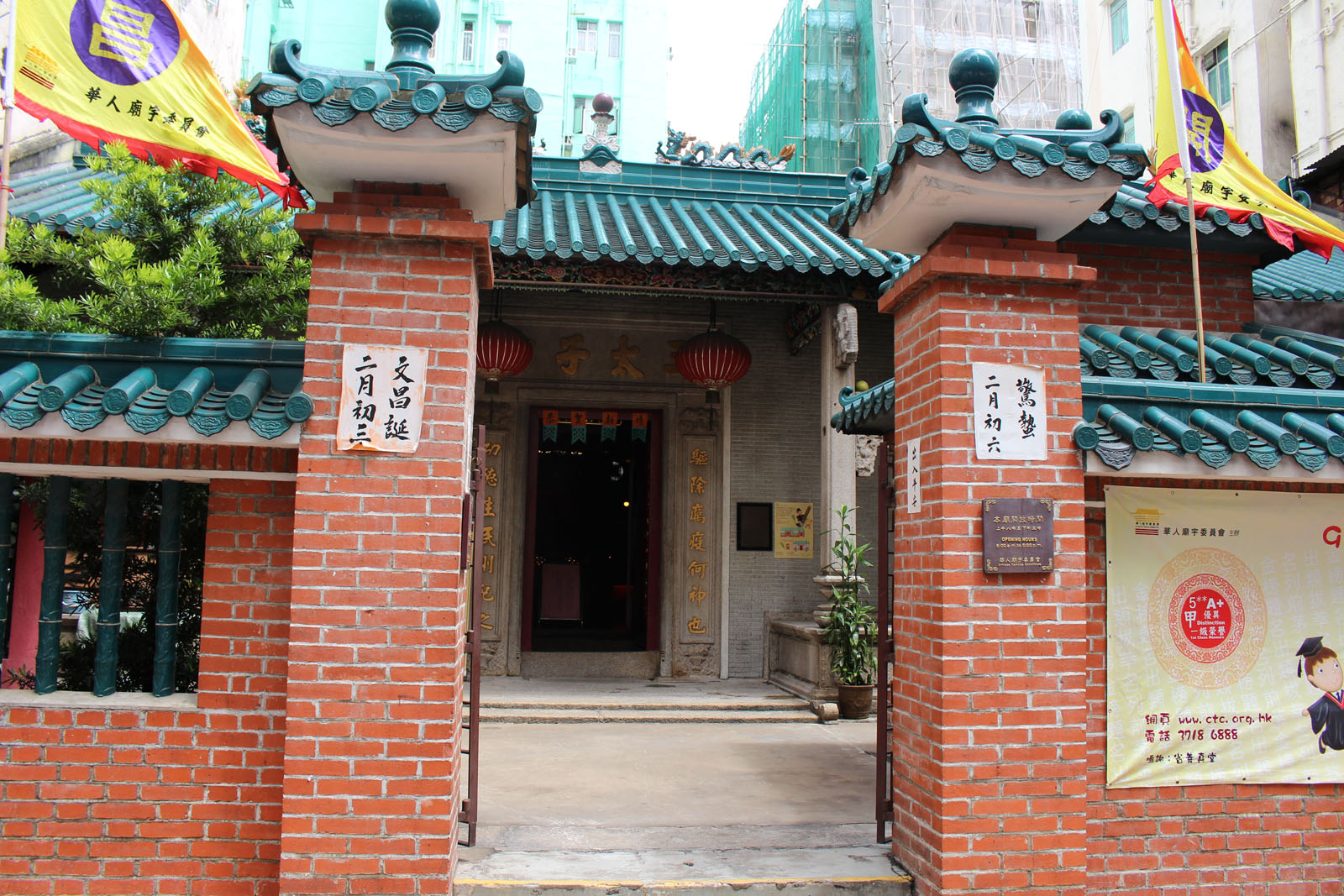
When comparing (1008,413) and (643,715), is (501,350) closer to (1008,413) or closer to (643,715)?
(643,715)

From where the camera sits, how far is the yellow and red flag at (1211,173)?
17.2 ft

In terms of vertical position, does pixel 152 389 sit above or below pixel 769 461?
below

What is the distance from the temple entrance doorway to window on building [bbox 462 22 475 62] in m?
16.8

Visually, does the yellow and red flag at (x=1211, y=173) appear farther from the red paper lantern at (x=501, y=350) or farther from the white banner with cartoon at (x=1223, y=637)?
the red paper lantern at (x=501, y=350)

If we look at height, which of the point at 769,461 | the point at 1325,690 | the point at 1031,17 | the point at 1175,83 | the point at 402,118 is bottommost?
the point at 1325,690

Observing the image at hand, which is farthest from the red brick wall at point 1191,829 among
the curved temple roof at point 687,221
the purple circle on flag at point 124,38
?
the purple circle on flag at point 124,38

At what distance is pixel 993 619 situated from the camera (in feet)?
12.4

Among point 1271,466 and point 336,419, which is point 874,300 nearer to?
point 1271,466

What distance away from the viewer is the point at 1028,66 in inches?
723

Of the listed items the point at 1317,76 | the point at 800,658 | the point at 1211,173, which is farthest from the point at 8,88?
→ the point at 1317,76

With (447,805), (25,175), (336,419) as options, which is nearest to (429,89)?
(336,419)

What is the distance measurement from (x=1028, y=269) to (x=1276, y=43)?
15.8 metres

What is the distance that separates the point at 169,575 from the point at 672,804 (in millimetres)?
2960

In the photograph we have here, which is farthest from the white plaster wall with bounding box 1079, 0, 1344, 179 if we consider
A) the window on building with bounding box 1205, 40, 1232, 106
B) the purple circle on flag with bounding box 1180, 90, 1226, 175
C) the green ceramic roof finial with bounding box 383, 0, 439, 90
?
the green ceramic roof finial with bounding box 383, 0, 439, 90
